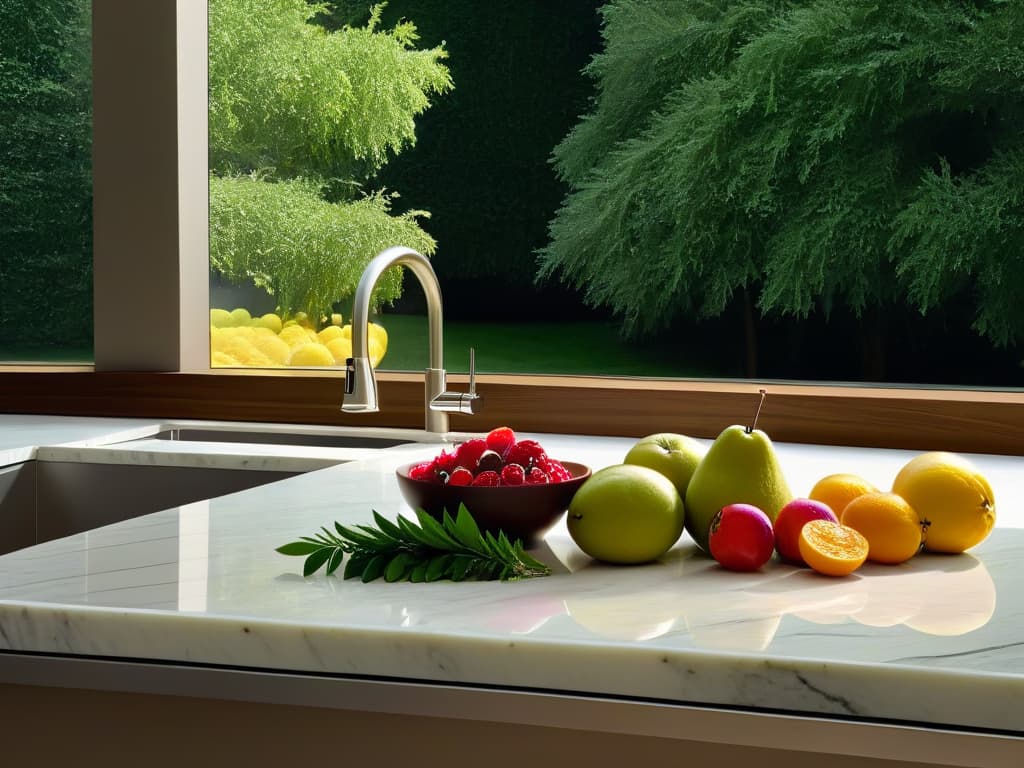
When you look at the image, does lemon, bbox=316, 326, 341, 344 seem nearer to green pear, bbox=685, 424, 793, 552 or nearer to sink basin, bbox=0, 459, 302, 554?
sink basin, bbox=0, 459, 302, 554

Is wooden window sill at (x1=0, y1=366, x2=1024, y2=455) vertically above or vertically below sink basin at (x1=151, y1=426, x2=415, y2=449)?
above

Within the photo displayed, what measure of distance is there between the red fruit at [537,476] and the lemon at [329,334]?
1.45 metres

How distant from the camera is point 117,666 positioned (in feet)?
3.09

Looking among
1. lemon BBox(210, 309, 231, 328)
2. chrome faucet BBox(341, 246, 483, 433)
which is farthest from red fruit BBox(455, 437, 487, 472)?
lemon BBox(210, 309, 231, 328)

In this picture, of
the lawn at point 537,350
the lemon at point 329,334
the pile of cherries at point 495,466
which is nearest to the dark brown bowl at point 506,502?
the pile of cherries at point 495,466

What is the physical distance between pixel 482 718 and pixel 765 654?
0.20 metres

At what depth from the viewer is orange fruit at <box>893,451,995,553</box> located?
1142 mm

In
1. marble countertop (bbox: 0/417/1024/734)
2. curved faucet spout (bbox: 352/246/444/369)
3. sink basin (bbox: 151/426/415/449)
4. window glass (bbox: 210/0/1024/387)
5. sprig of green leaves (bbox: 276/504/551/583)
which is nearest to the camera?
marble countertop (bbox: 0/417/1024/734)

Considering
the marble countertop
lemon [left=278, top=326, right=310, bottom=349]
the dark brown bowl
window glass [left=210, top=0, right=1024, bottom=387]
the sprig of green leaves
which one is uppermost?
window glass [left=210, top=0, right=1024, bottom=387]

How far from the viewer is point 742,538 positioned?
1073 millimetres

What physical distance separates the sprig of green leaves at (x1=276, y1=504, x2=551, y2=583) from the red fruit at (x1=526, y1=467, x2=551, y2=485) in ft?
0.27

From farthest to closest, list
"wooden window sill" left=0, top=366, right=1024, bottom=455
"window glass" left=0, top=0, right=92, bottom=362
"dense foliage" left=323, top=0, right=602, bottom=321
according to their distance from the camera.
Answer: "window glass" left=0, top=0, right=92, bottom=362 < "dense foliage" left=323, top=0, right=602, bottom=321 < "wooden window sill" left=0, top=366, right=1024, bottom=455

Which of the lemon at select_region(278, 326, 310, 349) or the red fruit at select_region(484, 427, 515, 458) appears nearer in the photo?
the red fruit at select_region(484, 427, 515, 458)

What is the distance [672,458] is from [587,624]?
0.32m
